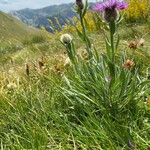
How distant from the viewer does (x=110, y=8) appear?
3.35m

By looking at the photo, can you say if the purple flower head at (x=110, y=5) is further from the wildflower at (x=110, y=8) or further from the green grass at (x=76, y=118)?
the green grass at (x=76, y=118)

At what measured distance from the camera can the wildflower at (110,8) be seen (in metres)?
3.31

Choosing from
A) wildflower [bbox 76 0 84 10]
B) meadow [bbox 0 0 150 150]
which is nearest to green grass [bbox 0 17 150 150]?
meadow [bbox 0 0 150 150]

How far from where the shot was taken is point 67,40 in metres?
4.13

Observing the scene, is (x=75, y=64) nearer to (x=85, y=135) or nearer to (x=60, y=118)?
(x=60, y=118)

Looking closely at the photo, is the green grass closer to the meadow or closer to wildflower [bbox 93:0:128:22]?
the meadow

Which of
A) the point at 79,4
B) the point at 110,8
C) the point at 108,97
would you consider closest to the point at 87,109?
the point at 108,97

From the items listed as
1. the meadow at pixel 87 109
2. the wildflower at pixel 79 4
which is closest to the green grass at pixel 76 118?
the meadow at pixel 87 109

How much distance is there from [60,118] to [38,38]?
19138 millimetres

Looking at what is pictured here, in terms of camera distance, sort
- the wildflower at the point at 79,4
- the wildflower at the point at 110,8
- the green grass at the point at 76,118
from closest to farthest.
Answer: the green grass at the point at 76,118, the wildflower at the point at 110,8, the wildflower at the point at 79,4

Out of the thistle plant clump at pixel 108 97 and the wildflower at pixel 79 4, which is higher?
the wildflower at pixel 79 4

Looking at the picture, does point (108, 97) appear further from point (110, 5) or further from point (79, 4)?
point (79, 4)

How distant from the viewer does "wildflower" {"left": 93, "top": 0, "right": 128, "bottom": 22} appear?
130 inches

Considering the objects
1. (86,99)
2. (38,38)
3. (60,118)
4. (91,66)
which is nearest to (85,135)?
(60,118)
